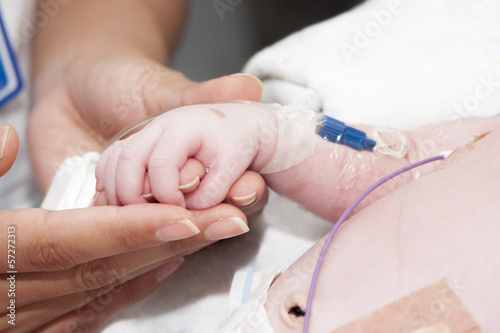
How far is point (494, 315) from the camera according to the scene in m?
0.57

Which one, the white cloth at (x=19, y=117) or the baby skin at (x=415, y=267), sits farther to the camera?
the white cloth at (x=19, y=117)

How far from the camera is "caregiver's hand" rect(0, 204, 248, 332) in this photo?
64cm

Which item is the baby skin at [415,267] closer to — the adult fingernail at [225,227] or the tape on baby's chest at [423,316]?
the tape on baby's chest at [423,316]

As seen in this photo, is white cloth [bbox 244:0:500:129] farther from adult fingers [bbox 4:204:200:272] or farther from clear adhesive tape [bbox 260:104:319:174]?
adult fingers [bbox 4:204:200:272]

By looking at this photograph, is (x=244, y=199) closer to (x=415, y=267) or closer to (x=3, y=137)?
(x=415, y=267)

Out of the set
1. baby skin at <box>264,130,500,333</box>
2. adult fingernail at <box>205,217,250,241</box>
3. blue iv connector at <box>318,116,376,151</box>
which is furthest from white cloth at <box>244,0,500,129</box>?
adult fingernail at <box>205,217,250,241</box>

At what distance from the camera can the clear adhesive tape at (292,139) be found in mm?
807

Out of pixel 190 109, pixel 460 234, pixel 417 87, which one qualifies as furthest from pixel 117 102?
pixel 460 234

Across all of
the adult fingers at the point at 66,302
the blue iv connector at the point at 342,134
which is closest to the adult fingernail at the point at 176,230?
the adult fingers at the point at 66,302

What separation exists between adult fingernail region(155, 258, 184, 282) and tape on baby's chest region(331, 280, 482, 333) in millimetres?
392

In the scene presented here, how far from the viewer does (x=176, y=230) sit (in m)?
0.64

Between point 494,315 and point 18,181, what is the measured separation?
1.25 m

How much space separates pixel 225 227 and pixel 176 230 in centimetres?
9

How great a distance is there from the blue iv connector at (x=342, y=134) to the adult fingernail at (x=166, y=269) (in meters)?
0.40
